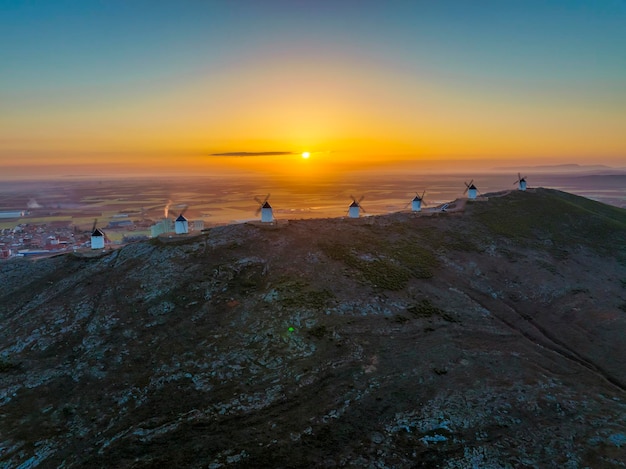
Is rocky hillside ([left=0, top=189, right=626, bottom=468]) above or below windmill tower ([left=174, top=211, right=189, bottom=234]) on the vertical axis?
below

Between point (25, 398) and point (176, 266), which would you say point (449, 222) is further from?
point (25, 398)

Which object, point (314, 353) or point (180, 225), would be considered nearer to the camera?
point (314, 353)

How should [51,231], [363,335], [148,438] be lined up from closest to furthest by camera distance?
[148,438], [363,335], [51,231]

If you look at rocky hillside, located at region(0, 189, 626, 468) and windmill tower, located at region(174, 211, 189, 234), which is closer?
rocky hillside, located at region(0, 189, 626, 468)

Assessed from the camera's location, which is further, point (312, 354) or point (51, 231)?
point (51, 231)

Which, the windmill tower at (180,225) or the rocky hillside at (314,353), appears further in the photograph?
the windmill tower at (180,225)

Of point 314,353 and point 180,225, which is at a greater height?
point 180,225

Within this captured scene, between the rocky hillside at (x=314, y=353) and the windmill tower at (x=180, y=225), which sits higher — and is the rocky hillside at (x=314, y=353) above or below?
below

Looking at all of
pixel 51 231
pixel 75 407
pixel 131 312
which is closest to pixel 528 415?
pixel 75 407
